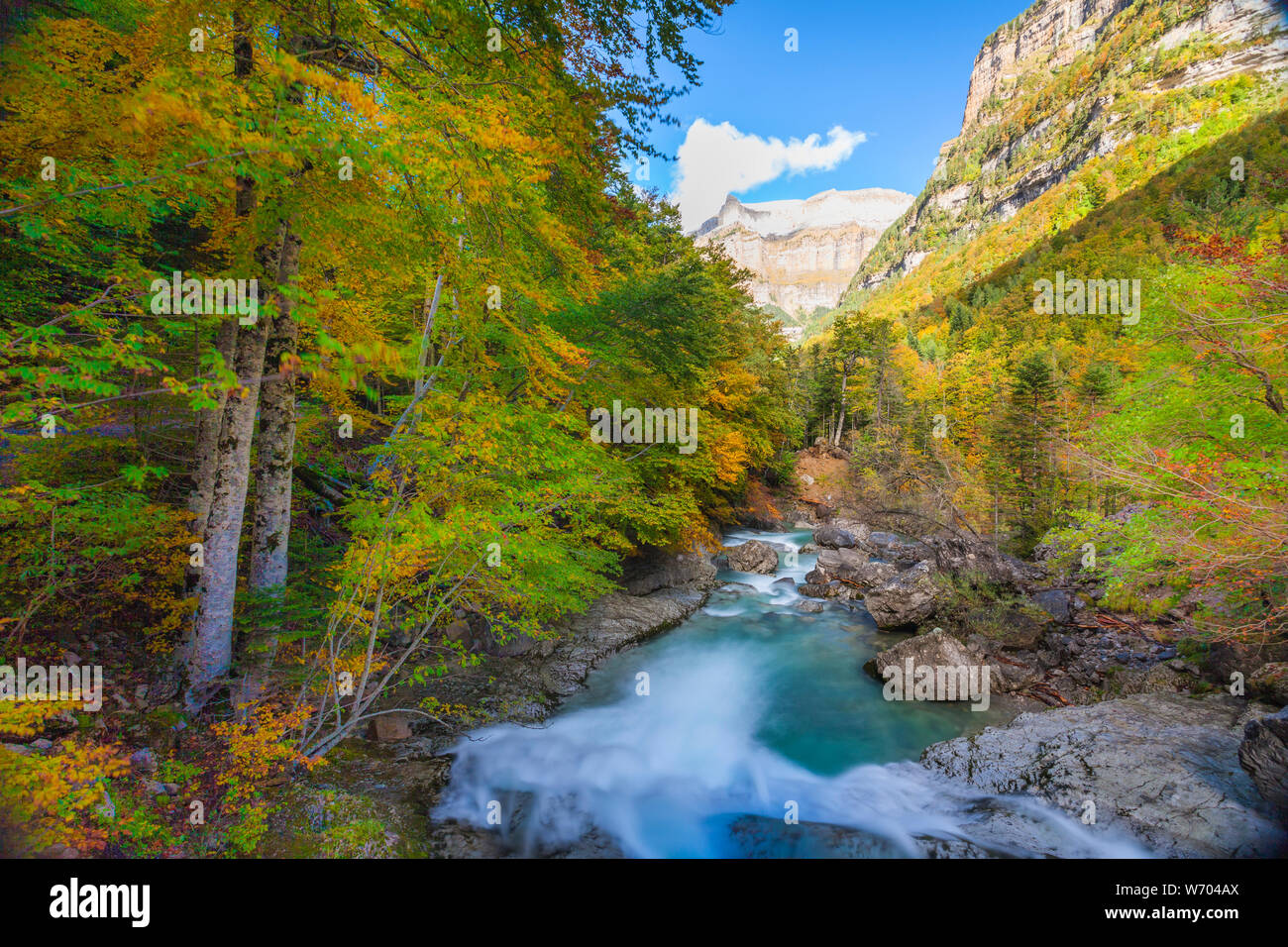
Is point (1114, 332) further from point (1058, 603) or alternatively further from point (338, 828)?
point (338, 828)

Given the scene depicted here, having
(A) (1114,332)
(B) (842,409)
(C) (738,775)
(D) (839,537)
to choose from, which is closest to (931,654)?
(C) (738,775)

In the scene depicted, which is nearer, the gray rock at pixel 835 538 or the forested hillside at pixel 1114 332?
the forested hillside at pixel 1114 332

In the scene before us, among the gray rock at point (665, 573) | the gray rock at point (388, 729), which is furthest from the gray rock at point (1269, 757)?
the gray rock at point (665, 573)

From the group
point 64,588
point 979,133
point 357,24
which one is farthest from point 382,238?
point 979,133

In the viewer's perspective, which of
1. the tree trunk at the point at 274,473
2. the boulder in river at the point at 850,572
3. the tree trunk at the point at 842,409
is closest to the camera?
the tree trunk at the point at 274,473

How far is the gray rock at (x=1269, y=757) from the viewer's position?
4996 millimetres

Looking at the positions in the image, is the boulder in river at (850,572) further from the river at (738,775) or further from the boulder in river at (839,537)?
the river at (738,775)

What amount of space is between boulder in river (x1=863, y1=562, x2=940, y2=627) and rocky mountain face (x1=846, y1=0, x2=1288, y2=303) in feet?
383

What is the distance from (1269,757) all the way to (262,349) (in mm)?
12426

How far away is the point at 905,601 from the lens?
12492 mm

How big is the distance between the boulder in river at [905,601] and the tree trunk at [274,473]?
43.3ft
